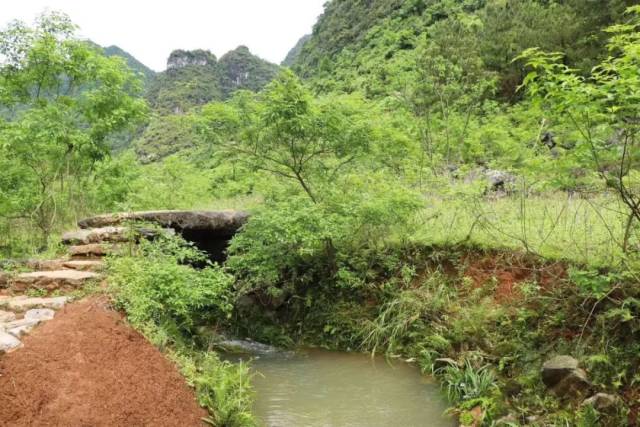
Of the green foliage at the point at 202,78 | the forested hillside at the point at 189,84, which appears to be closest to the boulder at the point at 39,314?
the forested hillside at the point at 189,84

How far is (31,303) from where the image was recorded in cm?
508

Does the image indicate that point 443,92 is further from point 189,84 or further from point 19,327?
point 189,84

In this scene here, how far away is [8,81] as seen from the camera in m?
8.87

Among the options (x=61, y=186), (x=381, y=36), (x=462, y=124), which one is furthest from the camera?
(x=381, y=36)

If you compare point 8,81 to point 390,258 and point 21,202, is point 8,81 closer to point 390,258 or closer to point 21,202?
point 21,202

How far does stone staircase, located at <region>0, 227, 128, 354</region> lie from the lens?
456 cm

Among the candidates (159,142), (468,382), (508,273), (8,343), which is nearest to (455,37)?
(508,273)

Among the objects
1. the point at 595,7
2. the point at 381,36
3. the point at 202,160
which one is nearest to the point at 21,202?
the point at 202,160

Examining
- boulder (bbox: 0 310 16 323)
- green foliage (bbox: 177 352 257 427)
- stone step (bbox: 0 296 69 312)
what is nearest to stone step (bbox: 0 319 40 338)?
boulder (bbox: 0 310 16 323)

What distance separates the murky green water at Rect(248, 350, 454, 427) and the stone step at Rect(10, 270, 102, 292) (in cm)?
243

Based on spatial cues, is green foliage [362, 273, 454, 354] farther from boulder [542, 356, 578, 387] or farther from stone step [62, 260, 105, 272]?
stone step [62, 260, 105, 272]

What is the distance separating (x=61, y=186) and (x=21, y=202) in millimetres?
916

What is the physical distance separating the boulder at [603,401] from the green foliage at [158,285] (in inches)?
170

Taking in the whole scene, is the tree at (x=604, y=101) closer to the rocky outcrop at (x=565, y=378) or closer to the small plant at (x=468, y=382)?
A: the rocky outcrop at (x=565, y=378)
